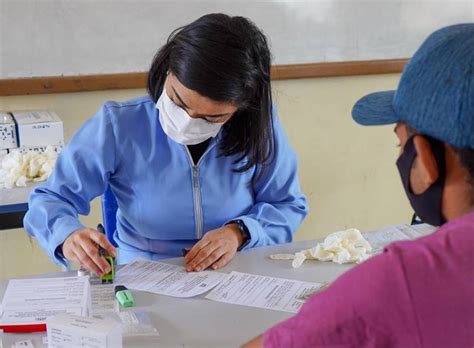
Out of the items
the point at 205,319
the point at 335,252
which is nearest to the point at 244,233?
the point at 335,252

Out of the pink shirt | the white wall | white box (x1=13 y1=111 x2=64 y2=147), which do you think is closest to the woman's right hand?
the pink shirt

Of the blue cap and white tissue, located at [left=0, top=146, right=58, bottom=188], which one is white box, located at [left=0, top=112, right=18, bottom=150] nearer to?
white tissue, located at [left=0, top=146, right=58, bottom=188]

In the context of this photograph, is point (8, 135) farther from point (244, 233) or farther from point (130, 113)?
point (244, 233)

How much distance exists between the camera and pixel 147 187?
5.58 ft

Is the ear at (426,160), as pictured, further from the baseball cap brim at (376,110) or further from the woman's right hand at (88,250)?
the woman's right hand at (88,250)

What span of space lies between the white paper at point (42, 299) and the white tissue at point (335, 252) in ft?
1.62

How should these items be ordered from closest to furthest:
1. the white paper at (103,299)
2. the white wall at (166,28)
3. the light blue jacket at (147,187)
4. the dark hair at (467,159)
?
the dark hair at (467,159) → the white paper at (103,299) → the light blue jacket at (147,187) → the white wall at (166,28)

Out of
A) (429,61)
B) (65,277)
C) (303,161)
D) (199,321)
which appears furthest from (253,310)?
(303,161)

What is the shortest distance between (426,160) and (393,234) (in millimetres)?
957

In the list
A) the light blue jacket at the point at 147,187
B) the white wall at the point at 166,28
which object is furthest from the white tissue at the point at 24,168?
the light blue jacket at the point at 147,187

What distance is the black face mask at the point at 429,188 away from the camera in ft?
2.82

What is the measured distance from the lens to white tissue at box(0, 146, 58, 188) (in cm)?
225

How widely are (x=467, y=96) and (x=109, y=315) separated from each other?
833 millimetres

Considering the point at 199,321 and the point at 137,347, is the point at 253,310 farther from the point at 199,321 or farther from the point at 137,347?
the point at 137,347
